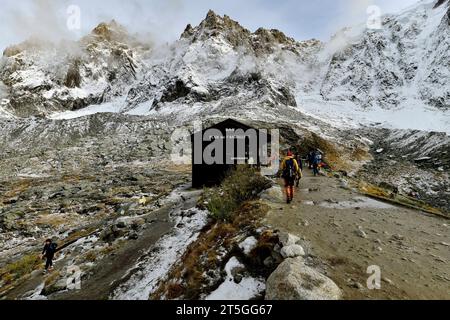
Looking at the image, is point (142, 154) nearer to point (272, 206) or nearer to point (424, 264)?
point (272, 206)

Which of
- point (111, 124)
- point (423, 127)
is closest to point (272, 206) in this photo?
point (111, 124)

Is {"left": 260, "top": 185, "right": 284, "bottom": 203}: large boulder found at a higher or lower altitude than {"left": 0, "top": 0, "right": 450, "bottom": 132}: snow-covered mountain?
lower

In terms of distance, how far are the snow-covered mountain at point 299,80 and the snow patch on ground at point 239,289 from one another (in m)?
80.8

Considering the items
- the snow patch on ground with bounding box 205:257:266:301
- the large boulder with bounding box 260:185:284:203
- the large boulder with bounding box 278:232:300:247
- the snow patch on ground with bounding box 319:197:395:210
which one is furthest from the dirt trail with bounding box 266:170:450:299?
the snow patch on ground with bounding box 205:257:266:301

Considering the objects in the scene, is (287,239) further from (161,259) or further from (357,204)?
(357,204)

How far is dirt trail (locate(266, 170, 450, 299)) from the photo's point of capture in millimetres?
5949

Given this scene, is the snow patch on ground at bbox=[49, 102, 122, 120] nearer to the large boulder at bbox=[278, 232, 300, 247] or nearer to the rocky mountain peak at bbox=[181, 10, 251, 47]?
the rocky mountain peak at bbox=[181, 10, 251, 47]

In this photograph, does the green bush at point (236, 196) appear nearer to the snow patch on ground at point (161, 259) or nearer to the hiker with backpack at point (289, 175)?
the snow patch on ground at point (161, 259)

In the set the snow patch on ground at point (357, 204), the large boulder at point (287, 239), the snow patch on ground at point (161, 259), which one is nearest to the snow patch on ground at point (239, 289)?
the large boulder at point (287, 239)

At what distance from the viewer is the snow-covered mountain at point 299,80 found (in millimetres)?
117938

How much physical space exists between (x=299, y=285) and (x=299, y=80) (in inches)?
7263

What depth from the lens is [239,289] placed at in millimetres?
6344

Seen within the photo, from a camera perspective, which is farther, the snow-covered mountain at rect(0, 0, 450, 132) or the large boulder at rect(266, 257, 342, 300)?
the snow-covered mountain at rect(0, 0, 450, 132)

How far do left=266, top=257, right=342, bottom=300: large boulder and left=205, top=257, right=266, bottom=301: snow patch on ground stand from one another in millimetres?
385
